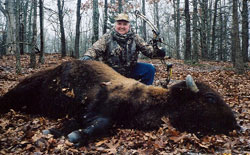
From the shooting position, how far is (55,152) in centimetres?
325

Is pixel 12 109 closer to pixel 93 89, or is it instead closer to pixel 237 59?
pixel 93 89

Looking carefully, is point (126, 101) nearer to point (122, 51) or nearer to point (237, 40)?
point (122, 51)

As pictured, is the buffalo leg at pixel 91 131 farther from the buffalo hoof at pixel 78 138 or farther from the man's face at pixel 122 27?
the man's face at pixel 122 27

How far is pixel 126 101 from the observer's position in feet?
13.4

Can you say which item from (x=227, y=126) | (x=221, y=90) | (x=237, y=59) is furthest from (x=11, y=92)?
(x=237, y=59)

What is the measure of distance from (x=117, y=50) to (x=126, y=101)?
225cm

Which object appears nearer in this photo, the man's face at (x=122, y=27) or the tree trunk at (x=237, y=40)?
the man's face at (x=122, y=27)

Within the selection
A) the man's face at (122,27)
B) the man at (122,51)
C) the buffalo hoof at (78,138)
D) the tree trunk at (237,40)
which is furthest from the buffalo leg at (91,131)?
the tree trunk at (237,40)

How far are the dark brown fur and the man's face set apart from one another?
1492 millimetres

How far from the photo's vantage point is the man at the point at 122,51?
235 inches

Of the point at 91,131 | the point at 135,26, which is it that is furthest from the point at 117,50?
the point at 135,26

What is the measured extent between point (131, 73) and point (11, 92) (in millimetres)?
2963

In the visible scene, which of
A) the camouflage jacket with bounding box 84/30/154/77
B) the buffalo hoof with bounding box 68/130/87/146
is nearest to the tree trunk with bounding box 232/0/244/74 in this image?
the camouflage jacket with bounding box 84/30/154/77

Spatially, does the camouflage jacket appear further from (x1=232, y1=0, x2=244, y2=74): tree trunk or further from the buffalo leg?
(x1=232, y1=0, x2=244, y2=74): tree trunk
